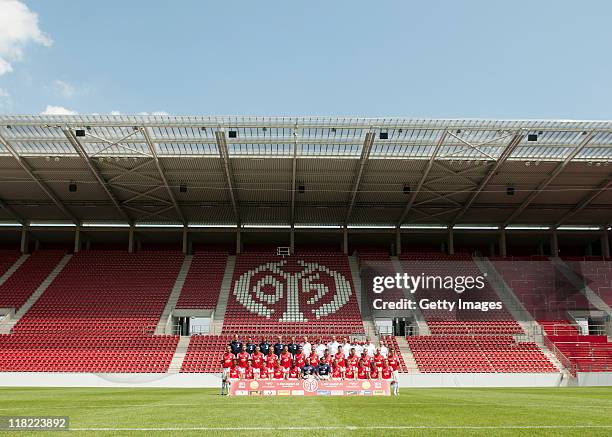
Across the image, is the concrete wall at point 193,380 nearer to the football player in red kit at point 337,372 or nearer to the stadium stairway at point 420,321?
the stadium stairway at point 420,321

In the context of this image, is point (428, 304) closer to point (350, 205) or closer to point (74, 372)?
point (350, 205)

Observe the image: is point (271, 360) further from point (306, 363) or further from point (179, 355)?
point (179, 355)

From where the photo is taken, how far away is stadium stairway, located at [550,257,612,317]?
1441 inches

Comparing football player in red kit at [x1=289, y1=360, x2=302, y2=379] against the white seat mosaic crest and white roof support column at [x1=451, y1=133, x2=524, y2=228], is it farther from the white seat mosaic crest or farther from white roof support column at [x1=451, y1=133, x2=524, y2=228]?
white roof support column at [x1=451, y1=133, x2=524, y2=228]

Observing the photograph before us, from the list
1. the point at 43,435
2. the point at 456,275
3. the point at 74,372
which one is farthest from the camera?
the point at 456,275

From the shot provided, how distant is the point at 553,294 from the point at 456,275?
5.82 m

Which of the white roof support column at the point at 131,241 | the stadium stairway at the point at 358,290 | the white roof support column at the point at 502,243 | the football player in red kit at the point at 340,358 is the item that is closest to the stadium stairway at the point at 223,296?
the white roof support column at the point at 131,241

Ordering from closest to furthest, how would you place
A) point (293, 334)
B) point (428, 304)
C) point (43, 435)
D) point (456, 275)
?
1. point (43, 435)
2. point (293, 334)
3. point (428, 304)
4. point (456, 275)

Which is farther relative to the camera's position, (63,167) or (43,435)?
(63,167)

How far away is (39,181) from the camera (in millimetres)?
34281

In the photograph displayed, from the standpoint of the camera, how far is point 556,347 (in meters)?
31.1

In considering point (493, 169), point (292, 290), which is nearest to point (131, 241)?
point (292, 290)

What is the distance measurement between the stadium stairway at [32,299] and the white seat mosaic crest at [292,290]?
39.0 feet

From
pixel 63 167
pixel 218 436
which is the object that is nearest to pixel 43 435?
pixel 218 436
